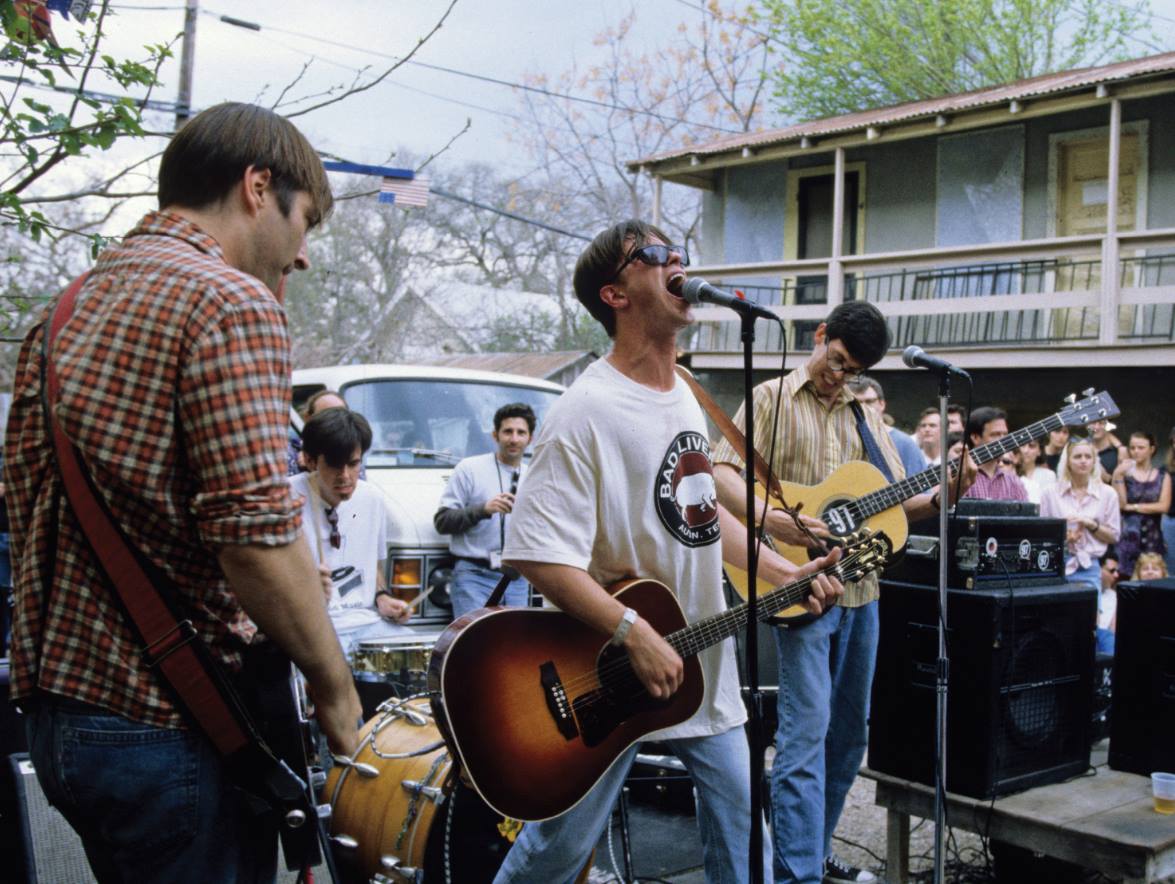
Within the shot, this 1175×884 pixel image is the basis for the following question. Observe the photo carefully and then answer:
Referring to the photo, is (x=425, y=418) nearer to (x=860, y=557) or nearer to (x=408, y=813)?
(x=408, y=813)

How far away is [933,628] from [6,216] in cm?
392

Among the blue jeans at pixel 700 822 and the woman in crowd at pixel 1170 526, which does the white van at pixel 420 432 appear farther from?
the woman in crowd at pixel 1170 526

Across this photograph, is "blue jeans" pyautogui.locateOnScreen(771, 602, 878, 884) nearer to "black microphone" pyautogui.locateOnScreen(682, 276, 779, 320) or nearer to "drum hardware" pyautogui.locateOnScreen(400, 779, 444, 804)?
"drum hardware" pyautogui.locateOnScreen(400, 779, 444, 804)

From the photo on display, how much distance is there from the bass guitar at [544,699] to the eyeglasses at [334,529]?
2.57m

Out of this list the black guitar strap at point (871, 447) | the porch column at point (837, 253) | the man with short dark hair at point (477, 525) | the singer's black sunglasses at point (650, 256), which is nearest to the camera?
the singer's black sunglasses at point (650, 256)

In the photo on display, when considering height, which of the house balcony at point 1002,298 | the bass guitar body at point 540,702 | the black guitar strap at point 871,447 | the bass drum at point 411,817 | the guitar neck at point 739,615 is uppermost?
the house balcony at point 1002,298

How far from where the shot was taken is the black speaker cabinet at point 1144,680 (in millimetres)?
4996

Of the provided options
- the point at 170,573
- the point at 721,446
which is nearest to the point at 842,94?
the point at 721,446

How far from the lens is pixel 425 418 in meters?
7.92

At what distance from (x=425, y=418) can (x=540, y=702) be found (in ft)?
16.4

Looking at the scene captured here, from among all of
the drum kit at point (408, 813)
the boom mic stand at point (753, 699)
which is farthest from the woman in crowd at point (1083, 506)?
the boom mic stand at point (753, 699)

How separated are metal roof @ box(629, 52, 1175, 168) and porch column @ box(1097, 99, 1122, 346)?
1.82 ft

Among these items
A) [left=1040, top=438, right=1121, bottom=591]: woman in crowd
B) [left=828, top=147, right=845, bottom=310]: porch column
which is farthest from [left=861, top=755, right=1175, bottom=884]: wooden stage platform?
[left=828, top=147, right=845, bottom=310]: porch column

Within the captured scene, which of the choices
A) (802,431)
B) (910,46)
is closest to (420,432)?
(802,431)
